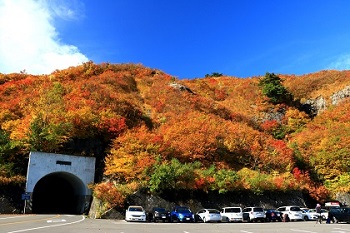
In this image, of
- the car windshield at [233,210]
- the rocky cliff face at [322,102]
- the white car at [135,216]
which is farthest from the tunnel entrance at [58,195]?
the rocky cliff face at [322,102]

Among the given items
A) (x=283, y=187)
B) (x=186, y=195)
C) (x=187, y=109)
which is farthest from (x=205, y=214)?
(x=187, y=109)

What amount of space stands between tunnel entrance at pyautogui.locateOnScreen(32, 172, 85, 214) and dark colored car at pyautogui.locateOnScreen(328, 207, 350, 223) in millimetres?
25729

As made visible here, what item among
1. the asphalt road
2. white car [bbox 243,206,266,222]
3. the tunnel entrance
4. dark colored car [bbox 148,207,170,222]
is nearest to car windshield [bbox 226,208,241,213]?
white car [bbox 243,206,266,222]

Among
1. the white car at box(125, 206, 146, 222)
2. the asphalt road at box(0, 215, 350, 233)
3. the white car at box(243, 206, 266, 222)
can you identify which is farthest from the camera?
the white car at box(243, 206, 266, 222)

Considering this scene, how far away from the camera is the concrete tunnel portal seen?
111ft

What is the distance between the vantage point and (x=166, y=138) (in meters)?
40.8

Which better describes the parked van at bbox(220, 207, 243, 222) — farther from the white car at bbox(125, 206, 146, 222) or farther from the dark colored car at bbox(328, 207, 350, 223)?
the white car at bbox(125, 206, 146, 222)

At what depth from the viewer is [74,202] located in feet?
128

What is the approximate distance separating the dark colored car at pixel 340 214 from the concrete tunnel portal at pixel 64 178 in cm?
2441

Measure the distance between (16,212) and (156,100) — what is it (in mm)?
31883

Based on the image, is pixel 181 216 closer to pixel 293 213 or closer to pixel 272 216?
pixel 272 216

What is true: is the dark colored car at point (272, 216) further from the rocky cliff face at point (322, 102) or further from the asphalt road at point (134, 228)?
the rocky cliff face at point (322, 102)

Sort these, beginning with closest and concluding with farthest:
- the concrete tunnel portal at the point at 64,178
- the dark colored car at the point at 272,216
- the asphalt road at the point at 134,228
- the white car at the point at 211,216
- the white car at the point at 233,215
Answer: the asphalt road at the point at 134,228 < the white car at the point at 211,216 < the white car at the point at 233,215 < the dark colored car at the point at 272,216 < the concrete tunnel portal at the point at 64,178

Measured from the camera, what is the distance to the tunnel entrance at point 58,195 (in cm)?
3797
